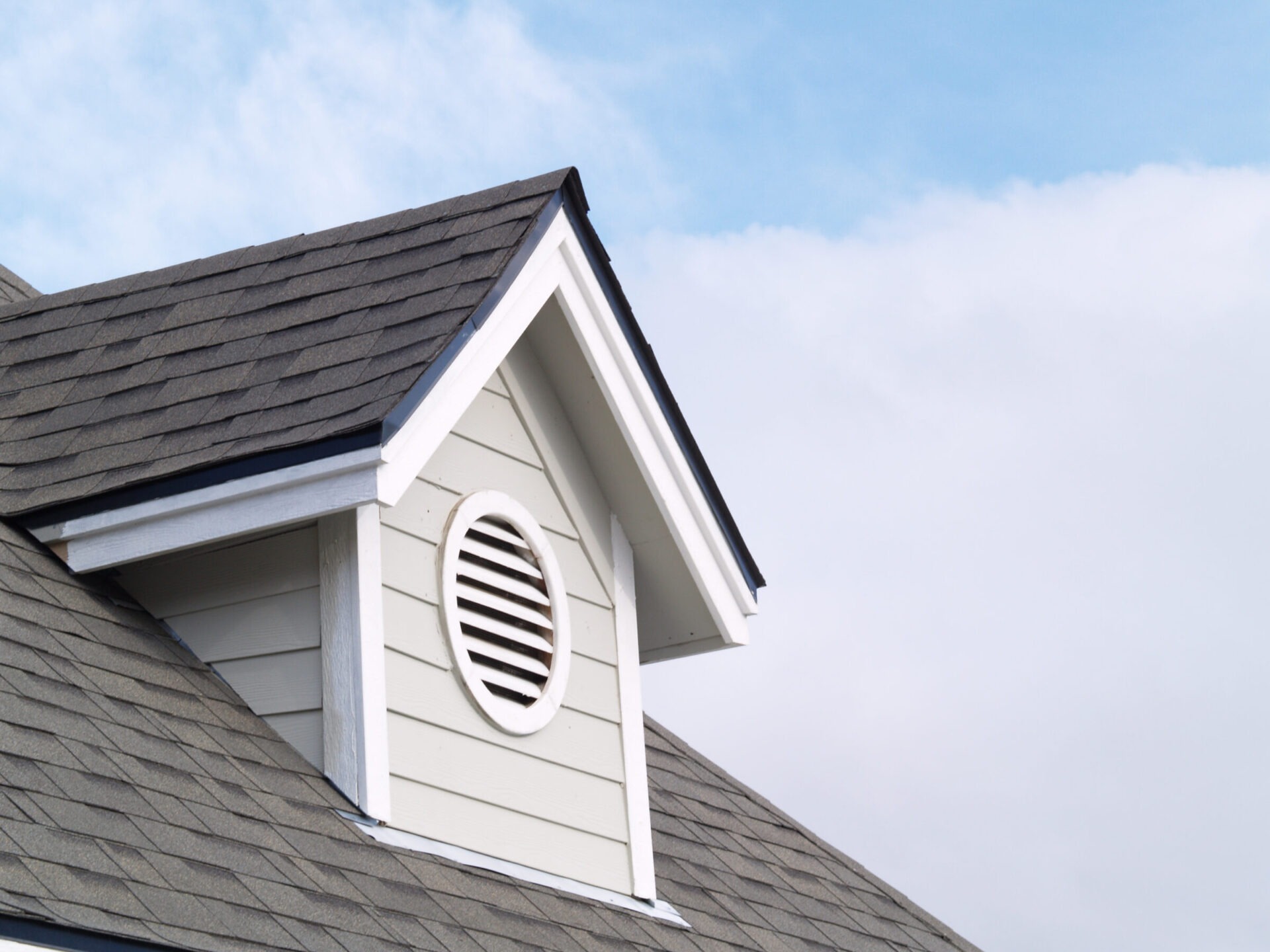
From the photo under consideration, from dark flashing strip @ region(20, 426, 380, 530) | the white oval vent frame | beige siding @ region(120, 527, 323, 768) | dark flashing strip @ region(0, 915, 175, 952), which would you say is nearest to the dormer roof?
dark flashing strip @ region(20, 426, 380, 530)

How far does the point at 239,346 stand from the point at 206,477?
0.82m

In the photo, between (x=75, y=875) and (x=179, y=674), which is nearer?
(x=75, y=875)

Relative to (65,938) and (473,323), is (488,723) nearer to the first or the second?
(473,323)

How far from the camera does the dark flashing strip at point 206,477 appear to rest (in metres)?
4.59

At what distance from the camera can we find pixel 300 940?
3715 mm

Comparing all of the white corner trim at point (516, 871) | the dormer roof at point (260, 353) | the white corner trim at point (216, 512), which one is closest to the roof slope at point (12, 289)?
the dormer roof at point (260, 353)

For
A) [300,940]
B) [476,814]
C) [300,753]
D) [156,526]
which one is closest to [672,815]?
[476,814]

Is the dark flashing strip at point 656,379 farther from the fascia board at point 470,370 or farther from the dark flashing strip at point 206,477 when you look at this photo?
the dark flashing strip at point 206,477

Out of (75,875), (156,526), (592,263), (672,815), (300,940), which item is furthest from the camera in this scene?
(672,815)

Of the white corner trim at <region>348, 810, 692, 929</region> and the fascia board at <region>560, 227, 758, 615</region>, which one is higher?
the fascia board at <region>560, 227, 758, 615</region>

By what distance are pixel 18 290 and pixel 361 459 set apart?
127 inches

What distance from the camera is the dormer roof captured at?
4816mm

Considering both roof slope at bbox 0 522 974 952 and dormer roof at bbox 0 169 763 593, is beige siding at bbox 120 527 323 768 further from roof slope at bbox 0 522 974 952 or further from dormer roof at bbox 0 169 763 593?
dormer roof at bbox 0 169 763 593

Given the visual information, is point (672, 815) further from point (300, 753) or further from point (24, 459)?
point (24, 459)
